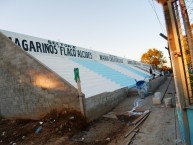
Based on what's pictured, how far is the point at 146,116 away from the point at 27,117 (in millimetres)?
5934

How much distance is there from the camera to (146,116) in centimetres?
835

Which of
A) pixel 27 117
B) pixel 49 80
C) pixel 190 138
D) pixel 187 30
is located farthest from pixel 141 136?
pixel 27 117

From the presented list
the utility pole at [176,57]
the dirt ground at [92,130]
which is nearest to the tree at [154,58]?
the dirt ground at [92,130]

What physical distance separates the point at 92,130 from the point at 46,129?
6.39 ft

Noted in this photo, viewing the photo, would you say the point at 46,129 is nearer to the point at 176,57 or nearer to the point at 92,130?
the point at 92,130

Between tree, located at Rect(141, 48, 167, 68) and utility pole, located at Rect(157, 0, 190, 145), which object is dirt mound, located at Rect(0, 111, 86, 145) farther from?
tree, located at Rect(141, 48, 167, 68)

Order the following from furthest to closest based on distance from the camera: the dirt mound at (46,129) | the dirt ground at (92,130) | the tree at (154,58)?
1. the tree at (154,58)
2. the dirt mound at (46,129)
3. the dirt ground at (92,130)

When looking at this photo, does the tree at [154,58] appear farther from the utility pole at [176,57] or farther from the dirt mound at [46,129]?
the utility pole at [176,57]

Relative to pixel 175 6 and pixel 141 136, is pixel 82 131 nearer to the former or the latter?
pixel 141 136

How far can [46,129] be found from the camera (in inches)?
319

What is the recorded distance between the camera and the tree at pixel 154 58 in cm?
6175

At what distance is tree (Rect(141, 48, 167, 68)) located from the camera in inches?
2431

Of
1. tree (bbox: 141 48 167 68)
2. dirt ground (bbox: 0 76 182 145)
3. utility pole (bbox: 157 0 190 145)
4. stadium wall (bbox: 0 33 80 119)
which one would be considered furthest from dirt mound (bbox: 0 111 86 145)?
tree (bbox: 141 48 167 68)

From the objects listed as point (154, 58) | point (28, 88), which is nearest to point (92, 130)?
point (28, 88)
